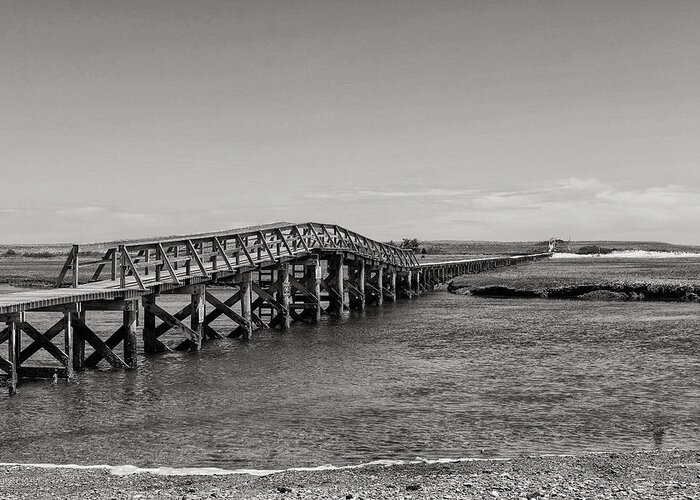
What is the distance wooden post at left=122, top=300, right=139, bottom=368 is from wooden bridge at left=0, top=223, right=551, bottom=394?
0.03 metres

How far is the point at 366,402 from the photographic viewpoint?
18.5 metres

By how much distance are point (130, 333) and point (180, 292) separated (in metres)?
4.64

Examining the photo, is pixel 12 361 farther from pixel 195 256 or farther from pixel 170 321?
pixel 195 256

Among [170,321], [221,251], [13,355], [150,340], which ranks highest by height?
[221,251]

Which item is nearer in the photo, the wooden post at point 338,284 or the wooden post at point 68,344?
the wooden post at point 68,344

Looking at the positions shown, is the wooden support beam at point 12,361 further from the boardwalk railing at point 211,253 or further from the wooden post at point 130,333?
the wooden post at point 130,333

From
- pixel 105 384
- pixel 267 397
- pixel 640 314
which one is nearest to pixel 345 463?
pixel 267 397

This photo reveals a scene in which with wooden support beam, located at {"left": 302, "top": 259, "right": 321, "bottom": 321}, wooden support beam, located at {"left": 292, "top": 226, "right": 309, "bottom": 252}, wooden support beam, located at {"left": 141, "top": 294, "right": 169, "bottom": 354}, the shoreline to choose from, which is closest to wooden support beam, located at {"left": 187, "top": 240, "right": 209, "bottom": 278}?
wooden support beam, located at {"left": 141, "top": 294, "right": 169, "bottom": 354}

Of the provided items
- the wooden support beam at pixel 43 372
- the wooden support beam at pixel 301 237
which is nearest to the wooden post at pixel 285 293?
the wooden support beam at pixel 301 237

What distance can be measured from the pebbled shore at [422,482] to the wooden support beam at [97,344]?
9848 mm

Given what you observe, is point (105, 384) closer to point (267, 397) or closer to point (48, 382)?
point (48, 382)

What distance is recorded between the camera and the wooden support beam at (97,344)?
22062 millimetres

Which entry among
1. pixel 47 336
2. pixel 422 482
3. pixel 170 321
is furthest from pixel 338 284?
pixel 422 482

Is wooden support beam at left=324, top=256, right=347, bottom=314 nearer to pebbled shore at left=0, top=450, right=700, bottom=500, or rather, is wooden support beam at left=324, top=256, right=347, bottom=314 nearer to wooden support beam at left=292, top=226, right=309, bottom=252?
wooden support beam at left=292, top=226, right=309, bottom=252
